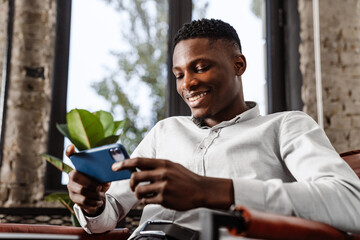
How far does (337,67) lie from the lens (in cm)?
274

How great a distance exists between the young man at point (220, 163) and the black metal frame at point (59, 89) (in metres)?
1.19

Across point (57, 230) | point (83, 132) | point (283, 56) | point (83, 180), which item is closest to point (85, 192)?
point (83, 180)

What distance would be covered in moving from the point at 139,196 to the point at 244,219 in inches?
11.5

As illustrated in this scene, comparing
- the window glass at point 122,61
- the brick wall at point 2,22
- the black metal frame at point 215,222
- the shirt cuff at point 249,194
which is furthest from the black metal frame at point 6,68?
the black metal frame at point 215,222

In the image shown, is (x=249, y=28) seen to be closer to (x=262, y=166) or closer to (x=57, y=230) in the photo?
(x=262, y=166)

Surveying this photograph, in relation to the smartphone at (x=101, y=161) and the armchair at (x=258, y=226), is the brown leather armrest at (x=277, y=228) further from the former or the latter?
the smartphone at (x=101, y=161)

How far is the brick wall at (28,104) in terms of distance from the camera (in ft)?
8.14

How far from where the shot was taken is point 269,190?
1.01 metres

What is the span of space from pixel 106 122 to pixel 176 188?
1410 millimetres

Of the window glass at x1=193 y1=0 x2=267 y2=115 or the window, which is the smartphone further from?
the window glass at x1=193 y1=0 x2=267 y2=115

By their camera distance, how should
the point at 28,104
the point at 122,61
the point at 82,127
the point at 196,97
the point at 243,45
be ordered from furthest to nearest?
1. the point at 243,45
2. the point at 122,61
3. the point at 28,104
4. the point at 82,127
5. the point at 196,97

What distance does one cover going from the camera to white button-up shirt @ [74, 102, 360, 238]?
1.00 meters

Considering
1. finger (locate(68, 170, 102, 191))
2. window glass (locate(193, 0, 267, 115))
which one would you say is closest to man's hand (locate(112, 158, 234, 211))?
finger (locate(68, 170, 102, 191))

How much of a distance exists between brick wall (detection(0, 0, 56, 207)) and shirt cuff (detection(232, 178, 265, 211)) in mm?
1848
